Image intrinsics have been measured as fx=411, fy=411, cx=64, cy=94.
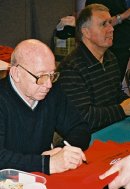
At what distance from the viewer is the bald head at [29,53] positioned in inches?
71.0

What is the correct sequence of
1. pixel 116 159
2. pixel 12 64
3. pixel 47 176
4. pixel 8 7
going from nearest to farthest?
pixel 47 176
pixel 116 159
pixel 12 64
pixel 8 7

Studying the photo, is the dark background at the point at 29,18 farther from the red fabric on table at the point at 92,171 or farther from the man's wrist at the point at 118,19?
the red fabric on table at the point at 92,171

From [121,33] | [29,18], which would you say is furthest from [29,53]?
[29,18]

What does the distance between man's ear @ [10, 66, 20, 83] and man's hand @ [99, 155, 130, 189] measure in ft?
1.93

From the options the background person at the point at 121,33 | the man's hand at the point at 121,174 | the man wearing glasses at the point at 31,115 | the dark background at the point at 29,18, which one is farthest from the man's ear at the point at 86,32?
the dark background at the point at 29,18

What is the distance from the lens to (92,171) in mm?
1618

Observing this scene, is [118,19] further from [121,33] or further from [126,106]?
[126,106]

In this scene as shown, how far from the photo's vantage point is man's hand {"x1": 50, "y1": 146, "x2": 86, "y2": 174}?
165 centimetres

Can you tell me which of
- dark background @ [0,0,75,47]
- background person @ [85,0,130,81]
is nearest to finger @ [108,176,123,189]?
background person @ [85,0,130,81]

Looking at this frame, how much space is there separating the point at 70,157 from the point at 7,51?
1.90 m

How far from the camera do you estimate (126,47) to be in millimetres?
3893

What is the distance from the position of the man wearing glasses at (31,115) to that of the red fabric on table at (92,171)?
0.15 feet

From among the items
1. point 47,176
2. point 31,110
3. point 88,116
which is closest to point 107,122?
point 88,116

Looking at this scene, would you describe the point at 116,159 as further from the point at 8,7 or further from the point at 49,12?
the point at 49,12
